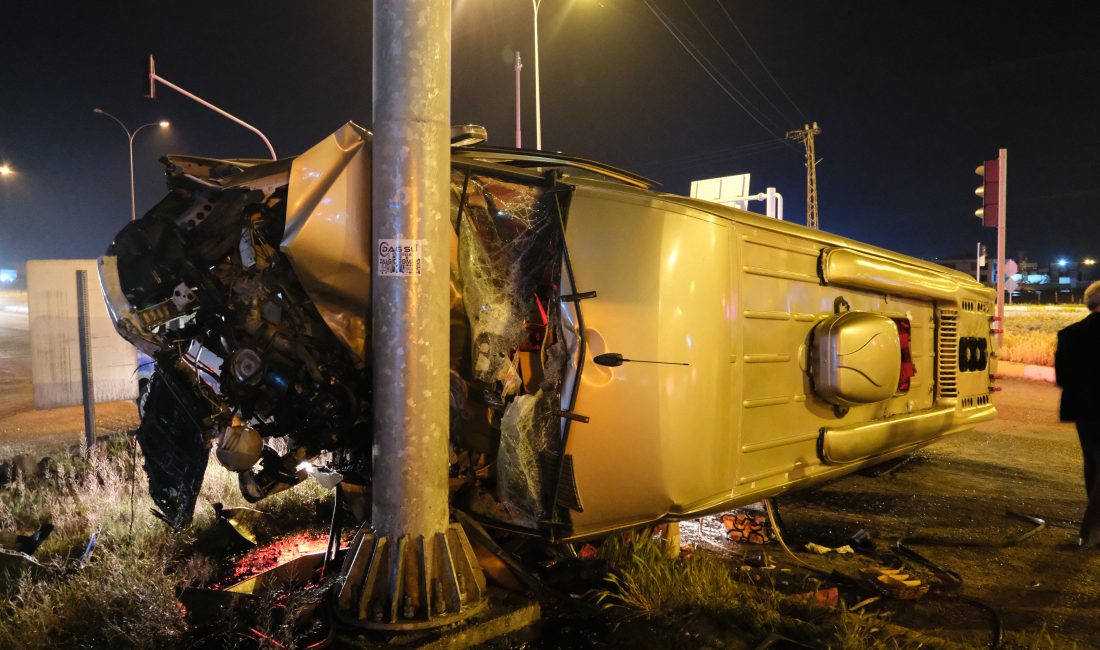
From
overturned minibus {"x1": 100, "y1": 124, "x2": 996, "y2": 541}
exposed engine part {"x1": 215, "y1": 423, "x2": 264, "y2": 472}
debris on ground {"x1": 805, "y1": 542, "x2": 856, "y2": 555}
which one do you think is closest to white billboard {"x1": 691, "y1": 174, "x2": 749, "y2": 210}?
debris on ground {"x1": 805, "y1": 542, "x2": 856, "y2": 555}

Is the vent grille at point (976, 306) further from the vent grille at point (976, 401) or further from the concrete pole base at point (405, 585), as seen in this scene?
the concrete pole base at point (405, 585)

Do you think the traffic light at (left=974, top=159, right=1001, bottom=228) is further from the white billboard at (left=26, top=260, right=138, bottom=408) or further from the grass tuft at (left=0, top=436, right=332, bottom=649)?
the white billboard at (left=26, top=260, right=138, bottom=408)

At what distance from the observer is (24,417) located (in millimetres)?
9742

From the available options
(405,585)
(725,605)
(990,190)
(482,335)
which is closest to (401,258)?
(482,335)

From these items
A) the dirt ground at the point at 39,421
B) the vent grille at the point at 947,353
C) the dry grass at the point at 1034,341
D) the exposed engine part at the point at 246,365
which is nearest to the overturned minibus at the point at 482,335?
the exposed engine part at the point at 246,365

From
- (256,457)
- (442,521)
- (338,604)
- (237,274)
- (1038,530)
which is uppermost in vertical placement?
(237,274)

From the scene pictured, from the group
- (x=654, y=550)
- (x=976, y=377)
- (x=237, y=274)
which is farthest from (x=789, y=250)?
(x=976, y=377)

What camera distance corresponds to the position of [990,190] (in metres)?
11.2

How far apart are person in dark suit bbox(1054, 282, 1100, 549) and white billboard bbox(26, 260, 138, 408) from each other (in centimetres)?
989

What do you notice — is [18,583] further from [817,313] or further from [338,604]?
[817,313]

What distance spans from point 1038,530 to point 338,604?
201 inches

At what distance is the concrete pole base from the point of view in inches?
114

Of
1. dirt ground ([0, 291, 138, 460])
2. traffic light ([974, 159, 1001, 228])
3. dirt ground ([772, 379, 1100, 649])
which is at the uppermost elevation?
traffic light ([974, 159, 1001, 228])

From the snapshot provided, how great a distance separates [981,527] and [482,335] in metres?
4.43
